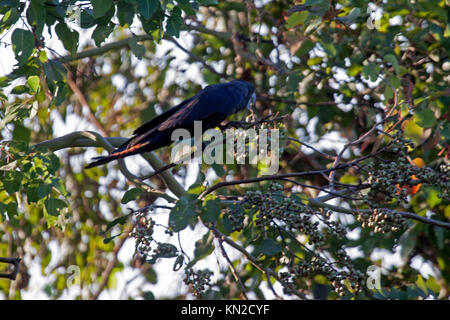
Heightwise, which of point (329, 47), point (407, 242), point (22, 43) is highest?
point (329, 47)

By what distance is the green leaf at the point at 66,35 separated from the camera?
7.72ft

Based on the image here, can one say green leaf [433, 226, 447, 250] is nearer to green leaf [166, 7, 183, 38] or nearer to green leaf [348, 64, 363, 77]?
green leaf [348, 64, 363, 77]

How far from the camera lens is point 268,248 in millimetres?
2484

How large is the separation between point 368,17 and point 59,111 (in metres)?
2.69

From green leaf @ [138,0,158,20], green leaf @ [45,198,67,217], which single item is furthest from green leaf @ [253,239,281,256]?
green leaf @ [138,0,158,20]

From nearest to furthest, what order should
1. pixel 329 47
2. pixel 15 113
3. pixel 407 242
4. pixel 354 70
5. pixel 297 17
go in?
pixel 15 113, pixel 297 17, pixel 329 47, pixel 407 242, pixel 354 70

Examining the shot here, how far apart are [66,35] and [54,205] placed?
29.5 inches

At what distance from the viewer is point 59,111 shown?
4703 millimetres

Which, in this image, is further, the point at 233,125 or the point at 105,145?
the point at 105,145

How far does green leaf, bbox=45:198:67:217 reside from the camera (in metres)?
2.43

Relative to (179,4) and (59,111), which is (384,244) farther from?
(59,111)

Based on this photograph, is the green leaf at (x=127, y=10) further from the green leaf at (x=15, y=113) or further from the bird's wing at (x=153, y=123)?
the green leaf at (x=15, y=113)

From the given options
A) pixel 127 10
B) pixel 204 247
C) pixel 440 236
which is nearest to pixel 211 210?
pixel 204 247

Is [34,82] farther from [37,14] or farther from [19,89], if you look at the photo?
[37,14]
